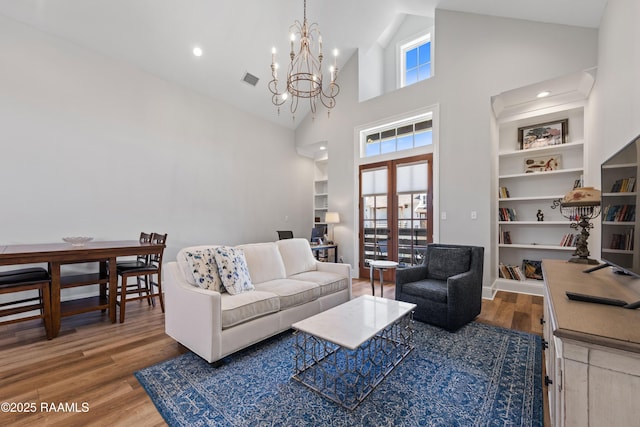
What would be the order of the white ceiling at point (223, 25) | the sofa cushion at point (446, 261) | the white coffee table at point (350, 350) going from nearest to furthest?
the white coffee table at point (350, 350) < the sofa cushion at point (446, 261) < the white ceiling at point (223, 25)

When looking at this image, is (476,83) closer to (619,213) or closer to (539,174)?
(539,174)

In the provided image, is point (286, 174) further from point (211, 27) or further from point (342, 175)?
point (211, 27)

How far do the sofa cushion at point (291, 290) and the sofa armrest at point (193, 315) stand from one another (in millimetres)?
677

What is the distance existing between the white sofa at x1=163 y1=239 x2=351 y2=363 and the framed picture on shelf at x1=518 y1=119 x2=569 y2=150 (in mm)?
3540

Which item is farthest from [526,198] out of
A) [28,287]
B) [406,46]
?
[28,287]

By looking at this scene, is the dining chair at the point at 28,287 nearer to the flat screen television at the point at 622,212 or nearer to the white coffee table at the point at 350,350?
the white coffee table at the point at 350,350

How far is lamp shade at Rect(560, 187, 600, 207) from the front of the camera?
7.40ft

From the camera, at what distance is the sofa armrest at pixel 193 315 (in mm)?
2049

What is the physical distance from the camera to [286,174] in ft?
21.3

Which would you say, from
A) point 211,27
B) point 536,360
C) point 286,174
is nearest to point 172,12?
point 211,27

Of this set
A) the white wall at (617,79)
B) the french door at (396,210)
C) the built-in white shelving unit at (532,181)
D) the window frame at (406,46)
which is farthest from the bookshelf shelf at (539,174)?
the window frame at (406,46)

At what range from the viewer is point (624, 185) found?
1454mm

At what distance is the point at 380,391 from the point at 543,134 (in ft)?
14.7

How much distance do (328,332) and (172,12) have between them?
14.8ft
